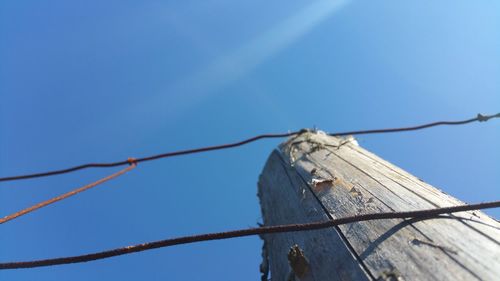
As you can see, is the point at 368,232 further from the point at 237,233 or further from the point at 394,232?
the point at 237,233

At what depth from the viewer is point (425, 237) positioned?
1.41 m

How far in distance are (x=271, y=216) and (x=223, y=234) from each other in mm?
1408

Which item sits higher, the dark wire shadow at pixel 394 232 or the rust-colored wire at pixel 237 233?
the rust-colored wire at pixel 237 233

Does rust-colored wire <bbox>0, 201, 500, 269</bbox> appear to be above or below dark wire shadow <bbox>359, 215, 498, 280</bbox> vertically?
above

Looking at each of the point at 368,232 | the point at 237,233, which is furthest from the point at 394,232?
the point at 237,233

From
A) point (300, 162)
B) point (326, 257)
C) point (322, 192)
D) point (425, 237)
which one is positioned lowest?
point (425, 237)

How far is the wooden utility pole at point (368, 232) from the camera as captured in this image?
4.17ft

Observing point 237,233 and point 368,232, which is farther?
point 368,232

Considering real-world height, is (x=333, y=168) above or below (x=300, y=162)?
below

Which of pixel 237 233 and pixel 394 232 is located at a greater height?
pixel 237 233

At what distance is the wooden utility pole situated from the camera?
1271 mm

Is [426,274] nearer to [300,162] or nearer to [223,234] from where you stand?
[223,234]

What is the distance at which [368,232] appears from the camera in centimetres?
156

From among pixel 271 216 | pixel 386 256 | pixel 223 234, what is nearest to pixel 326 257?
pixel 386 256
